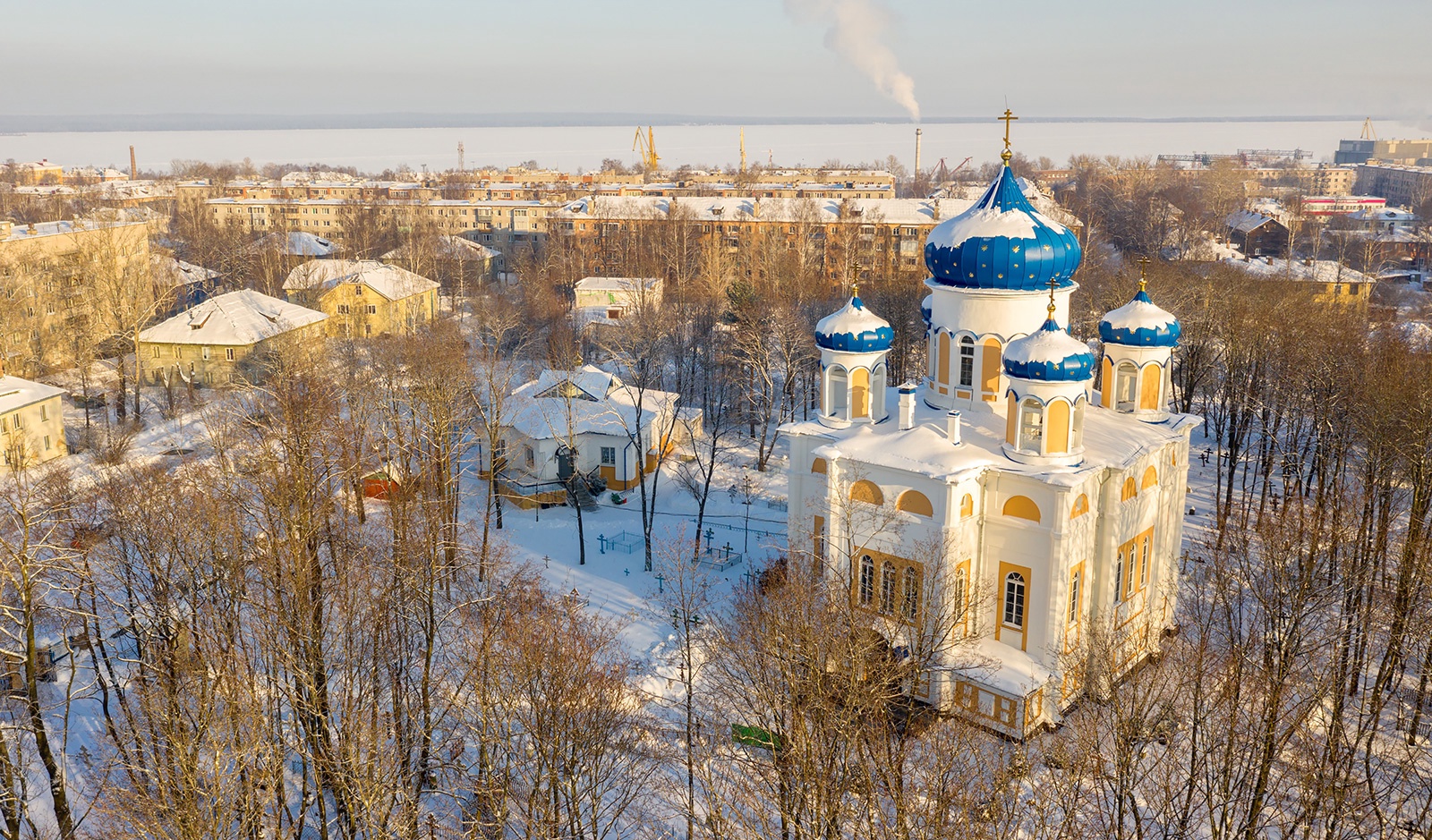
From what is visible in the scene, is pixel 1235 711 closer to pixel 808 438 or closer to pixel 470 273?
pixel 808 438

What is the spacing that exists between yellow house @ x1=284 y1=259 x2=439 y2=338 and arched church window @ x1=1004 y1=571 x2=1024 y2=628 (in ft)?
115

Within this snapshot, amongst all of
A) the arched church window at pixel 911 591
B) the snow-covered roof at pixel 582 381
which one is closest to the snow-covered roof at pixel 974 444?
the arched church window at pixel 911 591

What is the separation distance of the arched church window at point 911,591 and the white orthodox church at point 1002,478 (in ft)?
0.17

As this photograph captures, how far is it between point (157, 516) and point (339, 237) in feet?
225

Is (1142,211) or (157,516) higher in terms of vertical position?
(1142,211)

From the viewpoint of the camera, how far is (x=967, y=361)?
22188mm

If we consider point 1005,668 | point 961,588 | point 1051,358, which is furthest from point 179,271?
point 1005,668

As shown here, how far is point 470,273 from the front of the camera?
6938 cm

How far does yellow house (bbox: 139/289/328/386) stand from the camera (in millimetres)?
45091

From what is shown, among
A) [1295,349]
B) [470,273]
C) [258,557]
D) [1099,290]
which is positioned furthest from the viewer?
[470,273]

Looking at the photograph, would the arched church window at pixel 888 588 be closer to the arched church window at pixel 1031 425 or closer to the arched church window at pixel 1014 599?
the arched church window at pixel 1014 599

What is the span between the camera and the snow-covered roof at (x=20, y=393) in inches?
1353

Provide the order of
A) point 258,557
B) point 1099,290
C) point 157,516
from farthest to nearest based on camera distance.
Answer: point 1099,290, point 157,516, point 258,557

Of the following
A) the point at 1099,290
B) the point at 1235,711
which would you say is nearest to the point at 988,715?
the point at 1235,711
